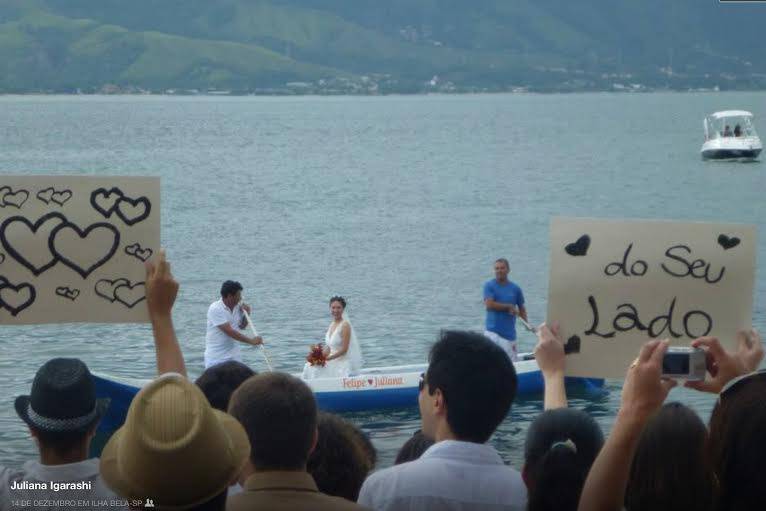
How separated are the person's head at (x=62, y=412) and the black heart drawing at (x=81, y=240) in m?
1.57

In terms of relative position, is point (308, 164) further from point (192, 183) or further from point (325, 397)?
point (325, 397)

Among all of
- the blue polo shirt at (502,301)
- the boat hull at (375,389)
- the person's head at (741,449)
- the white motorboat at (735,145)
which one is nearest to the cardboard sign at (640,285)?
the person's head at (741,449)

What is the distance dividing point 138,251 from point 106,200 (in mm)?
266

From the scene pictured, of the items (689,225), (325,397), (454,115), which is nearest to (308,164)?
(325,397)

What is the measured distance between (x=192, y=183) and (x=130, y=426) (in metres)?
64.7

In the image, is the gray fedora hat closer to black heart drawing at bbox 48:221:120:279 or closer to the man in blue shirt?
black heart drawing at bbox 48:221:120:279

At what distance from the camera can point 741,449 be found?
12.3ft

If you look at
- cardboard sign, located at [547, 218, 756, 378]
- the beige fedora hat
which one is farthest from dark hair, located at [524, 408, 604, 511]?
the beige fedora hat

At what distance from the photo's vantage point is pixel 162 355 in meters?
4.89

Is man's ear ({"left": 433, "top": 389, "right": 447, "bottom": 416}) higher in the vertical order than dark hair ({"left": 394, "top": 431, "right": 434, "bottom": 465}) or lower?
higher

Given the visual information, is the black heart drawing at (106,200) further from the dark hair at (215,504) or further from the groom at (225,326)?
the groom at (225,326)

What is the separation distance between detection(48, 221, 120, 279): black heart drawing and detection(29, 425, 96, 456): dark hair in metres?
1.66

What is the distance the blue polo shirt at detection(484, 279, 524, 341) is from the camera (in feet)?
50.0

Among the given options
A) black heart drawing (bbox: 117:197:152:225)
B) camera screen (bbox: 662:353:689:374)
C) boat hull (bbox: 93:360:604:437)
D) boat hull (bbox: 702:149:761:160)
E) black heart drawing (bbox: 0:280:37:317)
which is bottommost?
boat hull (bbox: 93:360:604:437)
